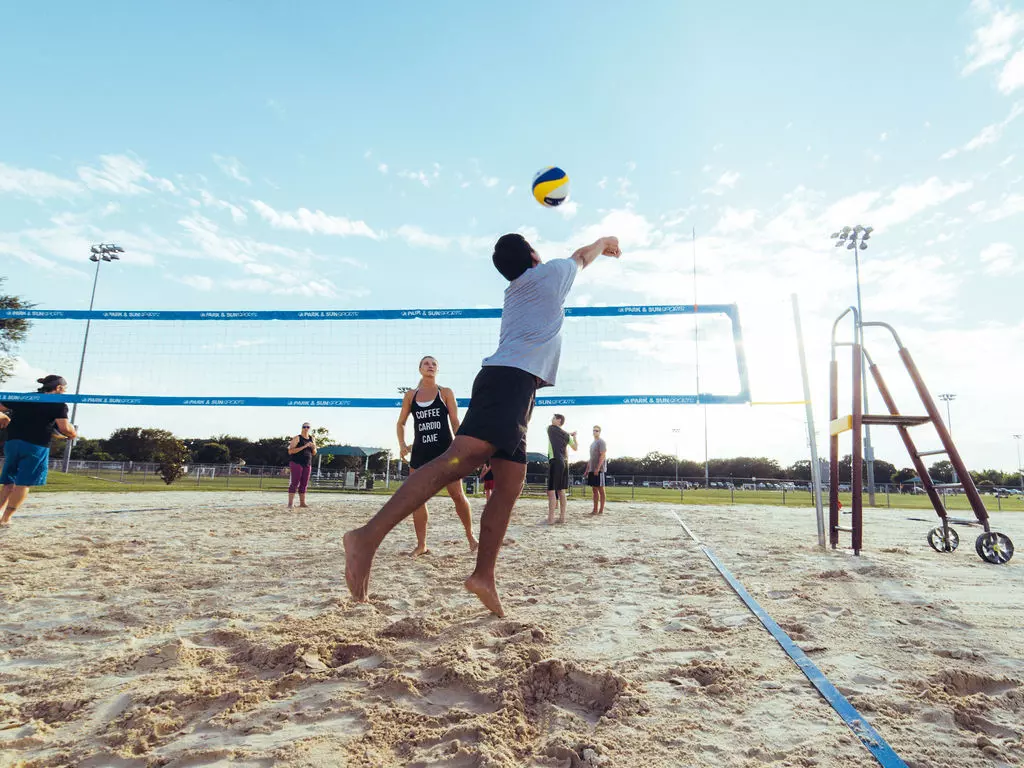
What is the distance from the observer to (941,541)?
544 cm

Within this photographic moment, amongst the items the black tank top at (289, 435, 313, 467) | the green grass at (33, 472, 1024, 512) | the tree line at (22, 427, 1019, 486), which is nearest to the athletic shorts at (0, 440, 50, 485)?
the black tank top at (289, 435, 313, 467)

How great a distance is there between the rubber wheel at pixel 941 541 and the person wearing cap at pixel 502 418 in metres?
4.91

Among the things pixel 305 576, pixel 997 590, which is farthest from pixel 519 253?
pixel 997 590

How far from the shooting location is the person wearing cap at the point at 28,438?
5.43 m

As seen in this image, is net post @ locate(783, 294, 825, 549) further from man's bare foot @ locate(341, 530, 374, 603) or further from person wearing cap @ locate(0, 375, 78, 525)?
person wearing cap @ locate(0, 375, 78, 525)

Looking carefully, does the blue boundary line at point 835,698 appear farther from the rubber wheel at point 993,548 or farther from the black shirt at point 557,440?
the black shirt at point 557,440

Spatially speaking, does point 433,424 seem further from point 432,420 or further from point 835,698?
point 835,698

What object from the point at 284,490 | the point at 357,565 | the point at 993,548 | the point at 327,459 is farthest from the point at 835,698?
the point at 327,459

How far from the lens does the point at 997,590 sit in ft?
11.5

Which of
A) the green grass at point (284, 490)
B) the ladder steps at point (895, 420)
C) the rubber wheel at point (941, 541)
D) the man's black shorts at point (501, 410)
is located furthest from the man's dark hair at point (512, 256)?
the green grass at point (284, 490)

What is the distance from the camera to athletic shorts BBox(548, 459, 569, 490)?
8.70 m

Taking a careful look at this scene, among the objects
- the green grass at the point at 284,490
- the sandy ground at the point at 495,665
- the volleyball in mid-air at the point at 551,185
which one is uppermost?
the volleyball in mid-air at the point at 551,185

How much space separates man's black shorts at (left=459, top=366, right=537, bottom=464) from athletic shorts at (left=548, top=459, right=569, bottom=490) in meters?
6.26

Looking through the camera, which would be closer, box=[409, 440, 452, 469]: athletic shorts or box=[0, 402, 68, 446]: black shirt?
box=[409, 440, 452, 469]: athletic shorts
